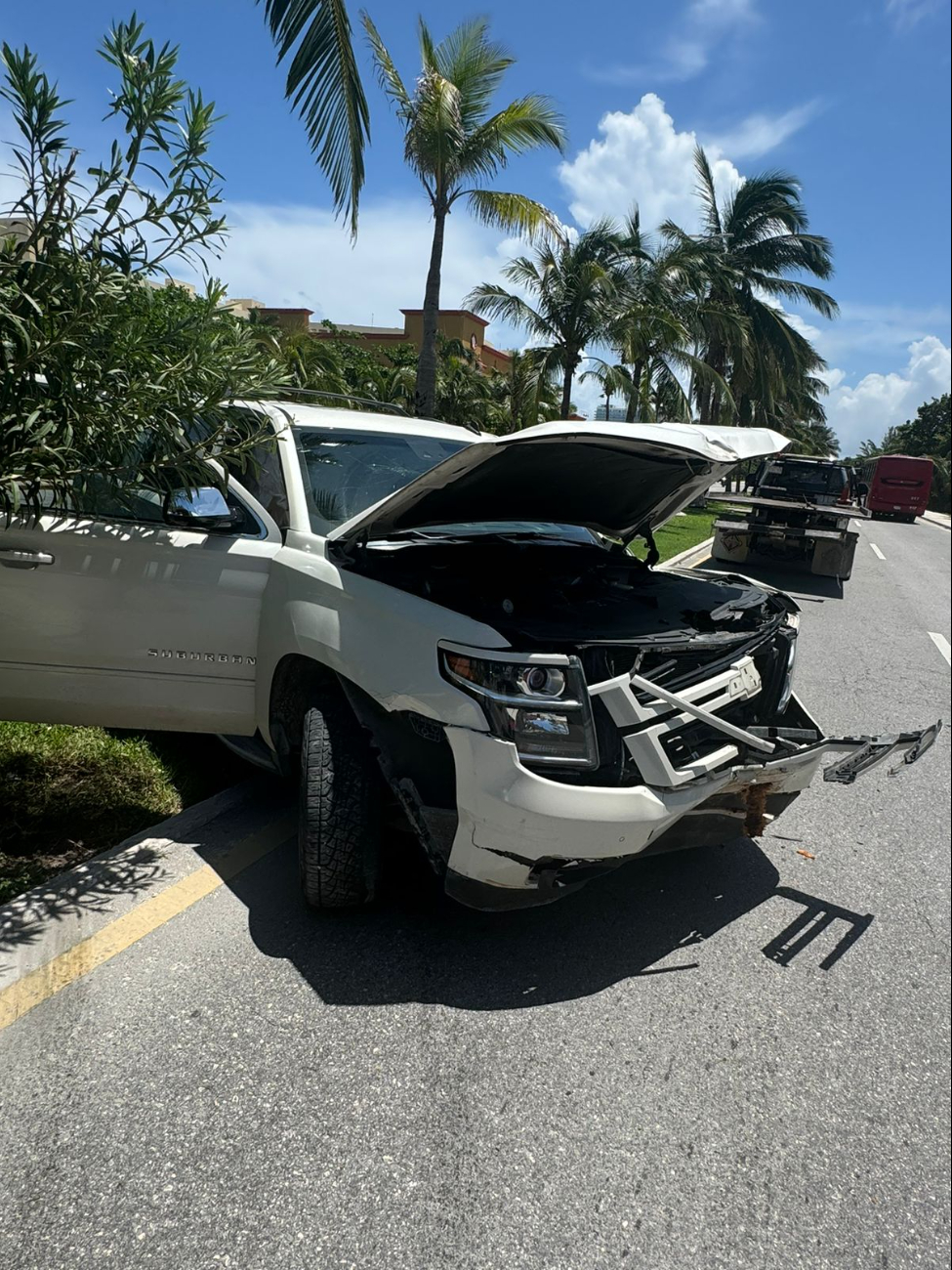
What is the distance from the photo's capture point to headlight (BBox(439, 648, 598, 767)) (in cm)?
258

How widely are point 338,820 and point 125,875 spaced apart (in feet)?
3.12

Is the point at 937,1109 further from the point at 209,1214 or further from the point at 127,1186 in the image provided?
the point at 127,1186

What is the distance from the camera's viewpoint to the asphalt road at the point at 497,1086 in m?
1.99

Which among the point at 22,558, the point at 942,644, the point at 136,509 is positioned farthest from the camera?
the point at 942,644

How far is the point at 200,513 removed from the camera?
359 centimetres

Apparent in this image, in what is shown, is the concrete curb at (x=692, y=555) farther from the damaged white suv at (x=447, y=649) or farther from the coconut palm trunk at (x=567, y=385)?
the damaged white suv at (x=447, y=649)

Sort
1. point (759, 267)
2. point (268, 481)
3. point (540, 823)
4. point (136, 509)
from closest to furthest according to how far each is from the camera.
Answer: point (540, 823) → point (136, 509) → point (268, 481) → point (759, 267)

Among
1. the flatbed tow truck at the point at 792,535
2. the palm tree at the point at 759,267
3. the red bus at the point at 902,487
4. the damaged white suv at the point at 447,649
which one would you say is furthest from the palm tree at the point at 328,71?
the red bus at the point at 902,487

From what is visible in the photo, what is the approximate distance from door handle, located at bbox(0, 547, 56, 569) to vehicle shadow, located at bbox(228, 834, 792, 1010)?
1469mm

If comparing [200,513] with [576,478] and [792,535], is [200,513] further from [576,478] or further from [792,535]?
[792,535]

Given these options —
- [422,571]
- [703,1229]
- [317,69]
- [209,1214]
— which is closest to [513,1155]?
[703,1229]

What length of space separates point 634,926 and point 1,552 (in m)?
2.84

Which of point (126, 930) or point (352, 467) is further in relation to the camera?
point (352, 467)

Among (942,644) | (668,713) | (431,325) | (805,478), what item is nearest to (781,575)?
(805,478)
